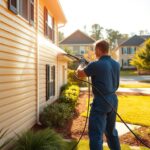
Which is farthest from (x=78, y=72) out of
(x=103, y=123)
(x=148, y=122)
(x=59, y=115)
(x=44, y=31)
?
(x=44, y=31)

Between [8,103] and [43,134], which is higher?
[8,103]

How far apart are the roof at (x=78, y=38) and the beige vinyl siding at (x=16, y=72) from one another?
38.1 m

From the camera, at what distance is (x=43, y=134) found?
5266 millimetres

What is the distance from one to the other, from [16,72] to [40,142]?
1981 millimetres

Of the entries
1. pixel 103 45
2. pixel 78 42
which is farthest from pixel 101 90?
pixel 78 42

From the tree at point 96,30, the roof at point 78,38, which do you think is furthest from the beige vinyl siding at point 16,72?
the tree at point 96,30

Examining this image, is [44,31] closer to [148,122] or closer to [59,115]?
[59,115]

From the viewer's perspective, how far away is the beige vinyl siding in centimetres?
554

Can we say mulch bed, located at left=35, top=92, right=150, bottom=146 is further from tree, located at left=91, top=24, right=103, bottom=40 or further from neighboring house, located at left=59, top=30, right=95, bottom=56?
tree, located at left=91, top=24, right=103, bottom=40

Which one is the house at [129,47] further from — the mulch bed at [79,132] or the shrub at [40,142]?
the shrub at [40,142]

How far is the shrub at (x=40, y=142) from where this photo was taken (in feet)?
16.0

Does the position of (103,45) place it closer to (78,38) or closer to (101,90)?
(101,90)

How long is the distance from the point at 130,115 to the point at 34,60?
4295 mm

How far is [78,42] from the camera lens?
46312 mm
